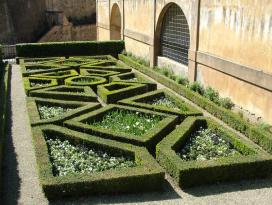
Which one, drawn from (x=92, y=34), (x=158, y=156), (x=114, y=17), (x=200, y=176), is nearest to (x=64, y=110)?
(x=158, y=156)

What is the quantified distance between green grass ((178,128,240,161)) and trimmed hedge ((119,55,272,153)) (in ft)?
2.81

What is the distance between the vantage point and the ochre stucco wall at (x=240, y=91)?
10.4m

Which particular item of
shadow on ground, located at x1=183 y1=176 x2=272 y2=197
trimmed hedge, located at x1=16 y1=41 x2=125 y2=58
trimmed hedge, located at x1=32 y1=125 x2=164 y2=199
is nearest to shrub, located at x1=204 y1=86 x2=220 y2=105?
shadow on ground, located at x1=183 y1=176 x2=272 y2=197

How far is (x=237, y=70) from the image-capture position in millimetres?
11586

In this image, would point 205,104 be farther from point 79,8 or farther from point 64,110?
point 79,8

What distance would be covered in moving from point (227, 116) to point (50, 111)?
573 cm

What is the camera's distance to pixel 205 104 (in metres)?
12.2

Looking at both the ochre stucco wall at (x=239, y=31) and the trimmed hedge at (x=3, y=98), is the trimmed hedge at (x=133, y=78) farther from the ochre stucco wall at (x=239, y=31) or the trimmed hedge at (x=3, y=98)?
the trimmed hedge at (x=3, y=98)

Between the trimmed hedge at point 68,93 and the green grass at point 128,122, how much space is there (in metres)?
1.87

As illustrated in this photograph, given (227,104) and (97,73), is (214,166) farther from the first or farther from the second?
(97,73)

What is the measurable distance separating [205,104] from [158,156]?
4364 mm

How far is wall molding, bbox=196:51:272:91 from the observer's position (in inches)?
403

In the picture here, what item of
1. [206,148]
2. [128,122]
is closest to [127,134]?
[128,122]

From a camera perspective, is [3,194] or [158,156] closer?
[3,194]
